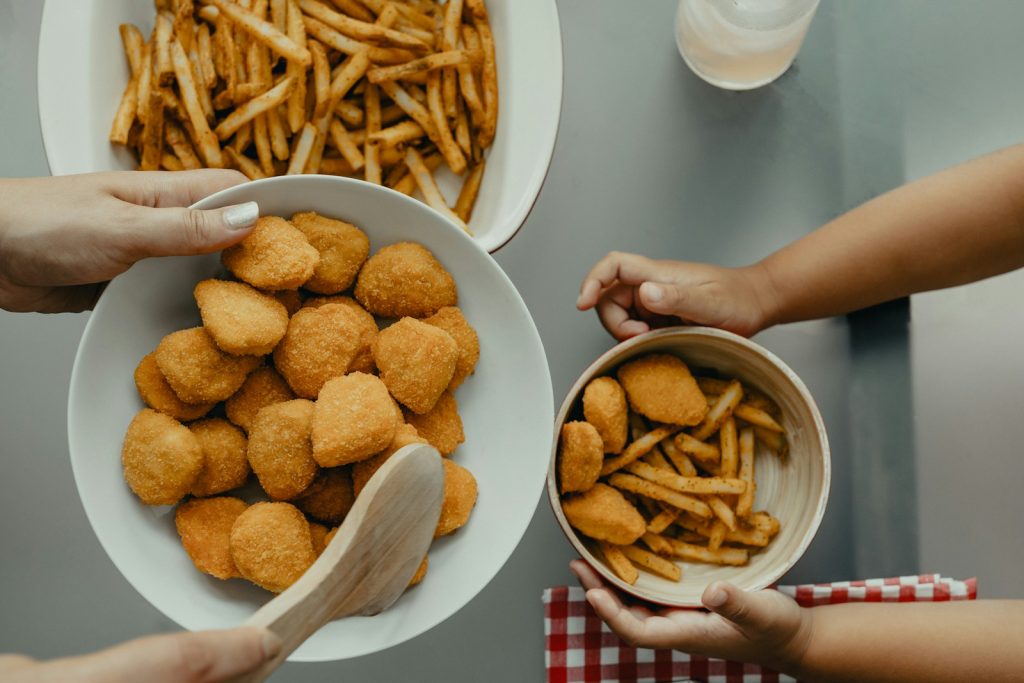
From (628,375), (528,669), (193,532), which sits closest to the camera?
(193,532)

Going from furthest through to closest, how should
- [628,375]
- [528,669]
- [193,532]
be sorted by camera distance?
[528,669], [628,375], [193,532]

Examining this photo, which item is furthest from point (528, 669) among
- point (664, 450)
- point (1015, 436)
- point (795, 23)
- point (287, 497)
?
point (795, 23)

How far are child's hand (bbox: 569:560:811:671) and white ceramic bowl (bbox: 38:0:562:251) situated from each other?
0.47m

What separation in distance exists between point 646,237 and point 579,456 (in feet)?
1.39

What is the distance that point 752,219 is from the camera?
1251 millimetres

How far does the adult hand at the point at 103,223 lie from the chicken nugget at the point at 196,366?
0.29 feet

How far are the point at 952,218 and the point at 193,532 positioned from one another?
1.02m

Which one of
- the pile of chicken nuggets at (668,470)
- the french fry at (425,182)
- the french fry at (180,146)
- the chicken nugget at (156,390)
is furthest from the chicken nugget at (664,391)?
the french fry at (180,146)

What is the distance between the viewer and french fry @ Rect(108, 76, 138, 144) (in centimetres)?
103

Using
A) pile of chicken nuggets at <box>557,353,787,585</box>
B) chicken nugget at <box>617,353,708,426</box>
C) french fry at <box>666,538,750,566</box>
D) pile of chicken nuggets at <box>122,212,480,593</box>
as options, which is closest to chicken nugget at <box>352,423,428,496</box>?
pile of chicken nuggets at <box>122,212,480,593</box>

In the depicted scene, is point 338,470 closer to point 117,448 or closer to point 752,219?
point 117,448

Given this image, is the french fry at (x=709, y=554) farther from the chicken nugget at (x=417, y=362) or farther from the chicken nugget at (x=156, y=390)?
the chicken nugget at (x=156, y=390)

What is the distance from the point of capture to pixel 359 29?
42.4 inches

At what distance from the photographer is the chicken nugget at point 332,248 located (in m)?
0.87
